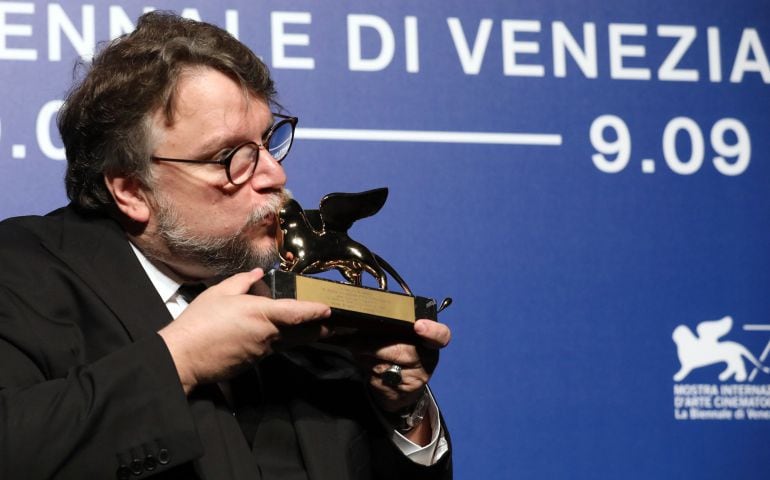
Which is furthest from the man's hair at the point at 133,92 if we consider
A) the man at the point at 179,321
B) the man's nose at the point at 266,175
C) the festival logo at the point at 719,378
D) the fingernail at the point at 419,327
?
the festival logo at the point at 719,378

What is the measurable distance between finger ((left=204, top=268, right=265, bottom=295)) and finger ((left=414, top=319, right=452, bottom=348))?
196 millimetres

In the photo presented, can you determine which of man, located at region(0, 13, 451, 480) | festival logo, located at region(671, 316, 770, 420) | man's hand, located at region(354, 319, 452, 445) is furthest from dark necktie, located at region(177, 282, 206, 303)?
festival logo, located at region(671, 316, 770, 420)

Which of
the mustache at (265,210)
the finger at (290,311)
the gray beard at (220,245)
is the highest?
the mustache at (265,210)

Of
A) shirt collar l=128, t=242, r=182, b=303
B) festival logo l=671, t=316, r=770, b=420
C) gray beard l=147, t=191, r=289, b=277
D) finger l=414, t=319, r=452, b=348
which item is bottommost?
festival logo l=671, t=316, r=770, b=420

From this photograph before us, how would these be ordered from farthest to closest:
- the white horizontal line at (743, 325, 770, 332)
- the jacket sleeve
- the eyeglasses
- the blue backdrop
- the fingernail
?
the white horizontal line at (743, 325, 770, 332)
the blue backdrop
the eyeglasses
the fingernail
the jacket sleeve

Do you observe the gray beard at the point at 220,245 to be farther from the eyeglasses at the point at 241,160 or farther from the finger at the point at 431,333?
the finger at the point at 431,333

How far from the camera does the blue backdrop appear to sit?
1.95 m

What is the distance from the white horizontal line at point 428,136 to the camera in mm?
1958

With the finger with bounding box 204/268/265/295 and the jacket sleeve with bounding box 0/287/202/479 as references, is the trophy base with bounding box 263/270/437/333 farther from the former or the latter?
the jacket sleeve with bounding box 0/287/202/479

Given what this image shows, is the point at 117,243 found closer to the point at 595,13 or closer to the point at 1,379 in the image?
the point at 1,379

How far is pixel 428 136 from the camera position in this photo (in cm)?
199

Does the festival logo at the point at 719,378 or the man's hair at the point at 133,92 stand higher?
the man's hair at the point at 133,92

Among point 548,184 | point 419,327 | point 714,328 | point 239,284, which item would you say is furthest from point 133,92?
point 714,328

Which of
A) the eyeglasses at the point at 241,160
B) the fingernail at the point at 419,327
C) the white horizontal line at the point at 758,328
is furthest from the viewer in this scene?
the white horizontal line at the point at 758,328
